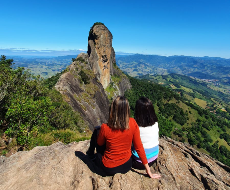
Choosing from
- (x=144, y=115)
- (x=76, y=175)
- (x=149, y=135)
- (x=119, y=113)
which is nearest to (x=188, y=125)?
(x=149, y=135)

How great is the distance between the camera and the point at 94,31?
55625 mm

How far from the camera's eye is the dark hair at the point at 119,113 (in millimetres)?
3975

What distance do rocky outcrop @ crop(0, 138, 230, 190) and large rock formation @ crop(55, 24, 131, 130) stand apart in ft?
68.0

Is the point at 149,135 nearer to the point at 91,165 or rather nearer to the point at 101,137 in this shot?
the point at 101,137

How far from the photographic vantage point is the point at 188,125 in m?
82.6

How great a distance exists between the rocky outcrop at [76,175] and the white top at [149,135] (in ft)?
3.76

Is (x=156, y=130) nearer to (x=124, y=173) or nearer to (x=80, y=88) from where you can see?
(x=124, y=173)

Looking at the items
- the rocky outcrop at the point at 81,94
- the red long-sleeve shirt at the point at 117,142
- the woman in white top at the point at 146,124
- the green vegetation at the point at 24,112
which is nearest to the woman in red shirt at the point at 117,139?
the red long-sleeve shirt at the point at 117,142

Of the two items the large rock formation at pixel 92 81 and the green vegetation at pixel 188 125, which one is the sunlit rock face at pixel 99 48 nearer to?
the large rock formation at pixel 92 81

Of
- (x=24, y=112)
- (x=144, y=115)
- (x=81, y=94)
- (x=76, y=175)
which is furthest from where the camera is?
(x=81, y=94)

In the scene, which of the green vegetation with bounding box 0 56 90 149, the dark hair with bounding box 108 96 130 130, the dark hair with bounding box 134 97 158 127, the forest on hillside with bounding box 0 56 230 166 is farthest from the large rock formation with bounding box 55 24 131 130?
the dark hair with bounding box 108 96 130 130

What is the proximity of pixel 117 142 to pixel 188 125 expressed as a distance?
91.1 m

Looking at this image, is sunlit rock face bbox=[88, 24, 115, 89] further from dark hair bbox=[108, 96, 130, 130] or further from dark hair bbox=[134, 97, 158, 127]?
dark hair bbox=[108, 96, 130, 130]

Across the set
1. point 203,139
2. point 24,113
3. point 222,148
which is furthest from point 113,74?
point 24,113
